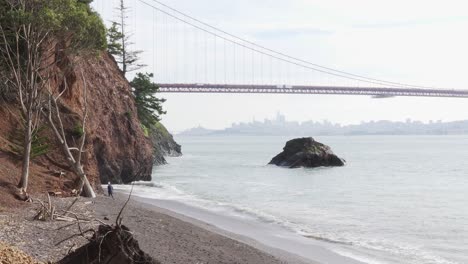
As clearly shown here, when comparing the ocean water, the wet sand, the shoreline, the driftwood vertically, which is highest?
the driftwood

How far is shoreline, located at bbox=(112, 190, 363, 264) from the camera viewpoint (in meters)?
17.2

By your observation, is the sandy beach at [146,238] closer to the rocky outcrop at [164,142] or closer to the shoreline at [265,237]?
the shoreline at [265,237]

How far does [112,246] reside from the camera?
7.78 metres

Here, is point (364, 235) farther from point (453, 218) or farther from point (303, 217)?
point (453, 218)

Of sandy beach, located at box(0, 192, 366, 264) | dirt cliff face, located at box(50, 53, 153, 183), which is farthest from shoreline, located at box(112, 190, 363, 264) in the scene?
dirt cliff face, located at box(50, 53, 153, 183)

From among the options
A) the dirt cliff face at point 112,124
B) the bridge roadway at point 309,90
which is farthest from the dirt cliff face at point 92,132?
the bridge roadway at point 309,90

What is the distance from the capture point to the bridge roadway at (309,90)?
3184 inches

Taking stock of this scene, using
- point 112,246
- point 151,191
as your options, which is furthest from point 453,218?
point 112,246

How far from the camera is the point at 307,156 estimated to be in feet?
209

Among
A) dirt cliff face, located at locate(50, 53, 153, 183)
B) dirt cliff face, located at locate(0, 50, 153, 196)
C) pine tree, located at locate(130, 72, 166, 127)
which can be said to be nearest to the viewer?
dirt cliff face, located at locate(0, 50, 153, 196)

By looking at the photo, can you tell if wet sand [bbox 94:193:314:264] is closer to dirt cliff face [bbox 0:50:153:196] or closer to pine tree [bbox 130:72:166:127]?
dirt cliff face [bbox 0:50:153:196]

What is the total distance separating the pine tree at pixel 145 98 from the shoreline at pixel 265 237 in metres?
29.0

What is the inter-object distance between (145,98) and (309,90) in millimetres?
34883

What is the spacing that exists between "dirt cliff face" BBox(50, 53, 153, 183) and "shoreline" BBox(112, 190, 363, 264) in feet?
29.0
